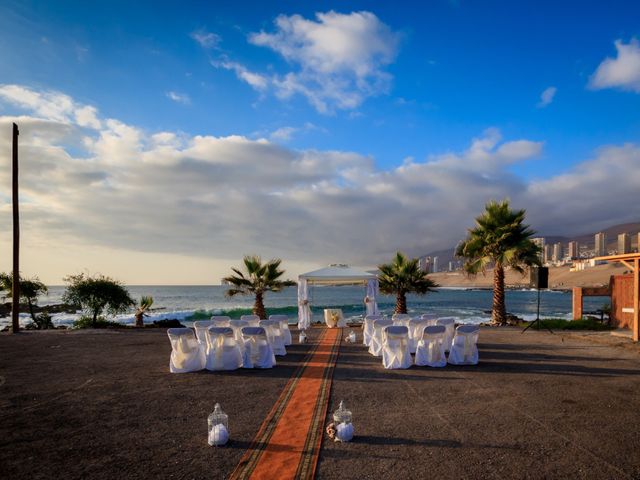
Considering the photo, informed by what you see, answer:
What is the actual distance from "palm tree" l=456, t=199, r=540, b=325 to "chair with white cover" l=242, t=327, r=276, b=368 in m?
12.5

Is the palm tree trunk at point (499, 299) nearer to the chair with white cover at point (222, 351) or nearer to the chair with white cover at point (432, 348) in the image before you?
the chair with white cover at point (432, 348)

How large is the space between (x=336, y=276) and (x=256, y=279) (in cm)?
401

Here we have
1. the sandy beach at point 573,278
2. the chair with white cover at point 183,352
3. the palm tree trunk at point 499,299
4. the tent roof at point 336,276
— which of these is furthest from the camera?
the sandy beach at point 573,278

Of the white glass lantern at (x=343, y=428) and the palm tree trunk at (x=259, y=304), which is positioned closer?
the white glass lantern at (x=343, y=428)

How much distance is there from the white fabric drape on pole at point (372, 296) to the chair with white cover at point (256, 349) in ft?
30.3

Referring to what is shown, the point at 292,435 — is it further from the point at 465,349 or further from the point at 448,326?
the point at 448,326

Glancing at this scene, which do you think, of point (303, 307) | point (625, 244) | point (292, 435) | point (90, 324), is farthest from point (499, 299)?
point (90, 324)

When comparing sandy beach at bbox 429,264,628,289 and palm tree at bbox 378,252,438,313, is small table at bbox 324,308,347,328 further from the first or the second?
sandy beach at bbox 429,264,628,289

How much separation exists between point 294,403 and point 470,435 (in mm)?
2531

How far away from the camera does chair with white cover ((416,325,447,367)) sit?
910 cm

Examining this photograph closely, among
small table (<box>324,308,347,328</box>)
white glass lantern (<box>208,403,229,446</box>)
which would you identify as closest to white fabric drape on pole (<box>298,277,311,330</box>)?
small table (<box>324,308,347,328</box>)

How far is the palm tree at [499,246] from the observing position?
58.3ft

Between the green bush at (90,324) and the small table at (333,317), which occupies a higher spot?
the small table at (333,317)

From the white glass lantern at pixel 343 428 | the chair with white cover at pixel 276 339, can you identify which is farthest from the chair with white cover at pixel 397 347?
the white glass lantern at pixel 343 428
